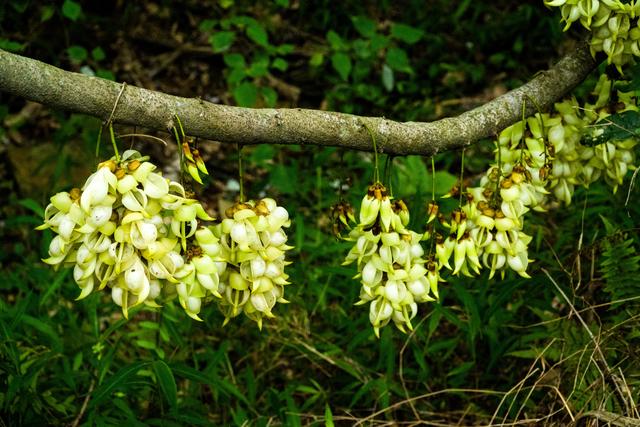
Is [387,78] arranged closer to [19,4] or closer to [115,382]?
[19,4]

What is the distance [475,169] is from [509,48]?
157cm

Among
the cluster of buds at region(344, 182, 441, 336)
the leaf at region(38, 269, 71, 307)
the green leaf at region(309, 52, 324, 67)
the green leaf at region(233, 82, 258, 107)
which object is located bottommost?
the leaf at region(38, 269, 71, 307)

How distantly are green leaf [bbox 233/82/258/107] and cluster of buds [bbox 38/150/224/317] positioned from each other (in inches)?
106

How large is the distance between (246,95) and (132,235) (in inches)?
116

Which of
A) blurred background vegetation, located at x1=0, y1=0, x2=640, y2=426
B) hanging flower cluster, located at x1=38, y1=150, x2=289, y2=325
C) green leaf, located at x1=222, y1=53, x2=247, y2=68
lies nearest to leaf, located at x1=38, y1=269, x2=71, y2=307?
blurred background vegetation, located at x1=0, y1=0, x2=640, y2=426

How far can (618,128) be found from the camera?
90.0 inches

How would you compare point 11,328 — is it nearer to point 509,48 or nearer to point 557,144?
Answer: point 557,144

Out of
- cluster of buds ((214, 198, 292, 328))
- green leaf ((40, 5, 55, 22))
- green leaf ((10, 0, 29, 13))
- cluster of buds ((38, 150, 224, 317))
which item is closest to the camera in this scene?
cluster of buds ((38, 150, 224, 317))

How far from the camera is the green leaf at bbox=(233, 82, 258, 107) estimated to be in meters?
4.50

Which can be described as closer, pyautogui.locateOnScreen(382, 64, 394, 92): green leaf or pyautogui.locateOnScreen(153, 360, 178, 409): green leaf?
pyautogui.locateOnScreen(153, 360, 178, 409): green leaf

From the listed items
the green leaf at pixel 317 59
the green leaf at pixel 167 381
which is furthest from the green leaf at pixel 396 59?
the green leaf at pixel 167 381

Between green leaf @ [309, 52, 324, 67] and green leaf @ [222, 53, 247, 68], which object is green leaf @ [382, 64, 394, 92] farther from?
green leaf @ [222, 53, 247, 68]

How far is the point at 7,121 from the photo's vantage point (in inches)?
223

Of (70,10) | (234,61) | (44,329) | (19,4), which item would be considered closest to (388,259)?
(44,329)
